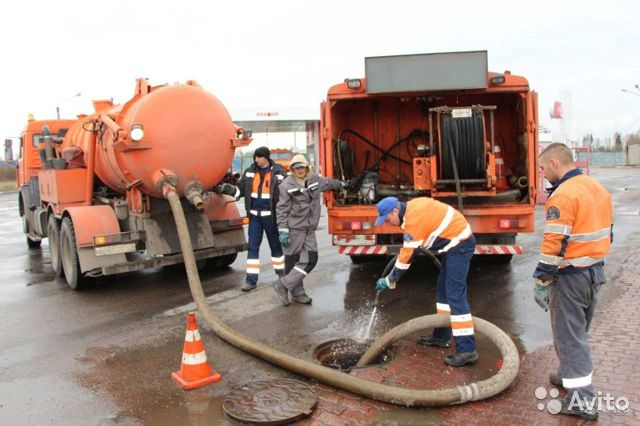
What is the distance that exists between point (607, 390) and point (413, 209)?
6.16 feet

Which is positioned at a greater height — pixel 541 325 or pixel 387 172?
pixel 387 172

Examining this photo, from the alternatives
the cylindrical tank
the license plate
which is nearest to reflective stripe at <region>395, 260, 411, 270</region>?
the cylindrical tank

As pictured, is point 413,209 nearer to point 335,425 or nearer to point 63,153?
point 335,425

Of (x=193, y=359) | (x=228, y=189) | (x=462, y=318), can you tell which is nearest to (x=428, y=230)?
(x=462, y=318)

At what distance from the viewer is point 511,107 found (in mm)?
7992

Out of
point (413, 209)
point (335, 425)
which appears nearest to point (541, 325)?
point (413, 209)

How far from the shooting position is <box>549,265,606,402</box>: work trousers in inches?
143

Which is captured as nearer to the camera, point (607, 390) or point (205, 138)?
A: point (607, 390)

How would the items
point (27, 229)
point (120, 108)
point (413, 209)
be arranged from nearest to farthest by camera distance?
point (413, 209)
point (120, 108)
point (27, 229)

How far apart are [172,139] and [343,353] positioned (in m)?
3.43

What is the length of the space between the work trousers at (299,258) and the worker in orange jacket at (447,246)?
6.36ft

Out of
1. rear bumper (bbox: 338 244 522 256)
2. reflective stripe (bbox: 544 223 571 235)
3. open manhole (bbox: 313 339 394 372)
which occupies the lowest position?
open manhole (bbox: 313 339 394 372)

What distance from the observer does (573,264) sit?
3611 millimetres

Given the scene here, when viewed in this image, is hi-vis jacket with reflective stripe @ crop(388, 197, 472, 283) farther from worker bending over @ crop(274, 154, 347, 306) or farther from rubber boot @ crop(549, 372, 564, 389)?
worker bending over @ crop(274, 154, 347, 306)
